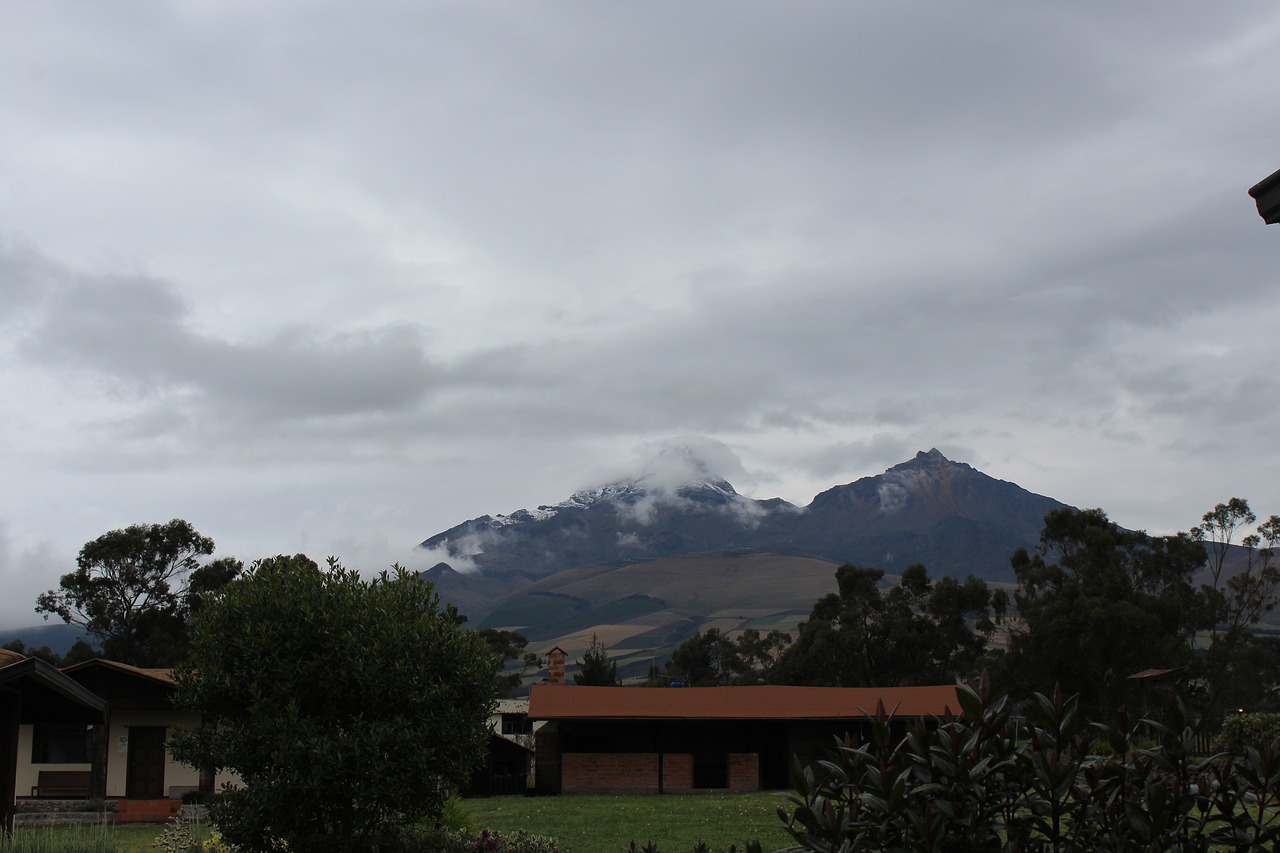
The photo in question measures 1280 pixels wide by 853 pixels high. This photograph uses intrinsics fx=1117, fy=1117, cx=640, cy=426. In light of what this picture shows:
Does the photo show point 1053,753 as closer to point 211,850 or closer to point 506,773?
point 211,850

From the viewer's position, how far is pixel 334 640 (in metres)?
13.3

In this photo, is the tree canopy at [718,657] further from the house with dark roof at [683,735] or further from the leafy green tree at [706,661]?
the house with dark roof at [683,735]

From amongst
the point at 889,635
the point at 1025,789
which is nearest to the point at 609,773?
the point at 889,635

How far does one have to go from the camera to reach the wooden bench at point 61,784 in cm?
3312

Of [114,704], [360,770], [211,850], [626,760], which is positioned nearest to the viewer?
[360,770]

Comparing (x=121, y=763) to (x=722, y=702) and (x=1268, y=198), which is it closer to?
(x=722, y=702)

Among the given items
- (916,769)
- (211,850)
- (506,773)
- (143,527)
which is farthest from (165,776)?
(143,527)

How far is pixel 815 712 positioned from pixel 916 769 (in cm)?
3505

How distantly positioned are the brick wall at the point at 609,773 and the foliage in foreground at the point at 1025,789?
110 feet

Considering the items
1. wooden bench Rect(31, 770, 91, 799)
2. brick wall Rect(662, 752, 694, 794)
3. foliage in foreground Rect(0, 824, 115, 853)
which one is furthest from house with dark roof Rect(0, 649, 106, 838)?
brick wall Rect(662, 752, 694, 794)

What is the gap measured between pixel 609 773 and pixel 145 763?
14.5 meters

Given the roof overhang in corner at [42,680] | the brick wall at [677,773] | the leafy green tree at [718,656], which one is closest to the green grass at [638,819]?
the brick wall at [677,773]

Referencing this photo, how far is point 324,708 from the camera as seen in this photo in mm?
13547

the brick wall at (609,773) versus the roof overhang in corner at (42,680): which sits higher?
the roof overhang in corner at (42,680)
